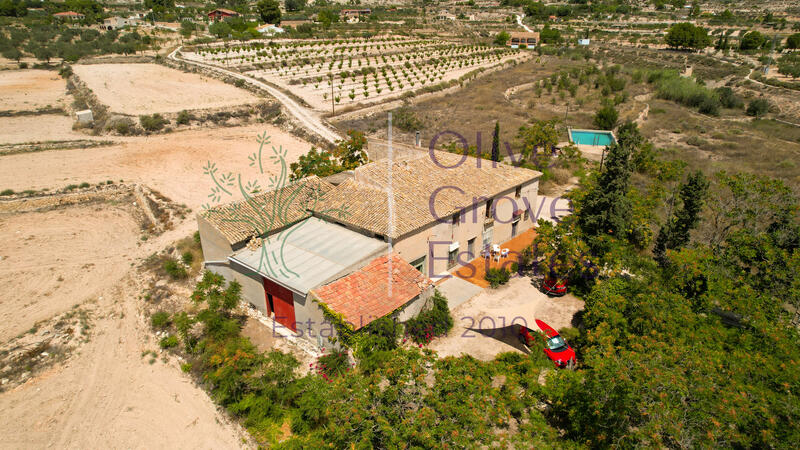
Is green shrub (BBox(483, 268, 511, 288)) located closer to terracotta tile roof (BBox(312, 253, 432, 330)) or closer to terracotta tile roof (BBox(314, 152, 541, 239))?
terracotta tile roof (BBox(314, 152, 541, 239))

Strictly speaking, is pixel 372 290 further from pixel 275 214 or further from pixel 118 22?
pixel 118 22

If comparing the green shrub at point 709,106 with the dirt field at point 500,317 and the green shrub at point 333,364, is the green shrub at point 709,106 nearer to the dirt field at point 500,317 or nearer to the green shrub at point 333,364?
the dirt field at point 500,317

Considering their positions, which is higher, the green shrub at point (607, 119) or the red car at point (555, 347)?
the green shrub at point (607, 119)

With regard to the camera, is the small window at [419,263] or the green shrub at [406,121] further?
the green shrub at [406,121]

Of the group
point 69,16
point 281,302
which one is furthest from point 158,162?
point 69,16

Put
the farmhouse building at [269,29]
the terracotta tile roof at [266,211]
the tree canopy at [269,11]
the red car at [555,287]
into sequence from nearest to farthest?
the terracotta tile roof at [266,211], the red car at [555,287], the farmhouse building at [269,29], the tree canopy at [269,11]

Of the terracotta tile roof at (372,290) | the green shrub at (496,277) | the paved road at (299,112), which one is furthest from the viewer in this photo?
the paved road at (299,112)

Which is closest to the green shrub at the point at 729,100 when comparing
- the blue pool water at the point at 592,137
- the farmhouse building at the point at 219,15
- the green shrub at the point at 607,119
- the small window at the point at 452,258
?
the green shrub at the point at 607,119

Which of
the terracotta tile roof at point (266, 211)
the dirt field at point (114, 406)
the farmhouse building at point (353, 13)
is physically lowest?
the dirt field at point (114, 406)

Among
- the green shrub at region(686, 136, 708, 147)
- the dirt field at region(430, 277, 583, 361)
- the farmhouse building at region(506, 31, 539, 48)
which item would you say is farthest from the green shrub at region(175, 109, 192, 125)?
the farmhouse building at region(506, 31, 539, 48)
